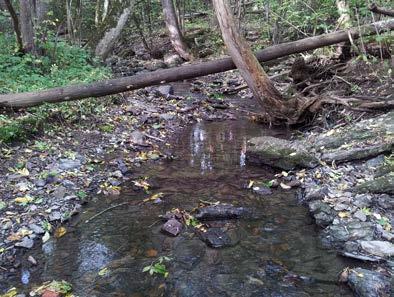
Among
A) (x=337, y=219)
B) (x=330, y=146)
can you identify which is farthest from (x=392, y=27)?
(x=337, y=219)

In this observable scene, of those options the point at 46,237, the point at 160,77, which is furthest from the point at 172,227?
the point at 160,77

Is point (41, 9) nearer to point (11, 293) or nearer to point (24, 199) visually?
point (24, 199)

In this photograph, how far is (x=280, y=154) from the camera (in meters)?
6.75

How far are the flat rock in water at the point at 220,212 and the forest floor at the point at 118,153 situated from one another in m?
0.94

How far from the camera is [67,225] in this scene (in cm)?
500

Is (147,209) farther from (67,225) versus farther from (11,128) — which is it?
(11,128)

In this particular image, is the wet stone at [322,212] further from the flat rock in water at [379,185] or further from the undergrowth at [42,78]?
the undergrowth at [42,78]

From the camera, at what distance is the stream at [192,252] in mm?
3891

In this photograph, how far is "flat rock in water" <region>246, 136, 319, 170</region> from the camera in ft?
21.2

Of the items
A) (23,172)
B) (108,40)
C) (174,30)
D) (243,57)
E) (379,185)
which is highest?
(174,30)

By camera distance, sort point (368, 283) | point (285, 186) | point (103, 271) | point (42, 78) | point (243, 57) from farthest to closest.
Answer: point (42, 78) → point (243, 57) → point (285, 186) → point (103, 271) → point (368, 283)

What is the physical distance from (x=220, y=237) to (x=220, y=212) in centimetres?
58

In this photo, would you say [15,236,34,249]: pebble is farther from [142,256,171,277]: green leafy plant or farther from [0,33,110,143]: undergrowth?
[0,33,110,143]: undergrowth

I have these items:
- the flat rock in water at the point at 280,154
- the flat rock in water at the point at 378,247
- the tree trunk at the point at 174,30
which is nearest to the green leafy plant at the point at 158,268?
the flat rock in water at the point at 378,247
